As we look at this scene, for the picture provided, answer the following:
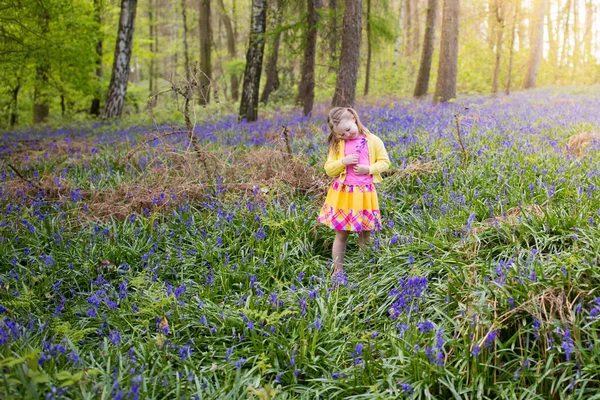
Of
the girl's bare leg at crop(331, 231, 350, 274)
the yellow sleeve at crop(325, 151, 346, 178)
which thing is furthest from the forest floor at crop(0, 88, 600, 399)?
the yellow sleeve at crop(325, 151, 346, 178)

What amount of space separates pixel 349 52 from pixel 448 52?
6144 mm

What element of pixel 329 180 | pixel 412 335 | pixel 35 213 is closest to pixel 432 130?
pixel 329 180

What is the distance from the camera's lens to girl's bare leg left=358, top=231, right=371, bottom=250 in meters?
4.58

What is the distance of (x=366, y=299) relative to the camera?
12.5 ft

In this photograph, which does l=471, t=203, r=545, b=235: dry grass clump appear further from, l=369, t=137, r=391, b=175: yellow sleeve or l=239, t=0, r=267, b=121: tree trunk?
l=239, t=0, r=267, b=121: tree trunk

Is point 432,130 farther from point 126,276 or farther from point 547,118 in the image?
point 126,276

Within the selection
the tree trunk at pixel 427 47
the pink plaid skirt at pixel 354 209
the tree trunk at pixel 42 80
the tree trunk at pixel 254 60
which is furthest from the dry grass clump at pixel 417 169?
the tree trunk at pixel 427 47

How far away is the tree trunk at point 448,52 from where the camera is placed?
556 inches

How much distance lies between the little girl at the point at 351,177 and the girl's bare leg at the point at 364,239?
2 centimetres

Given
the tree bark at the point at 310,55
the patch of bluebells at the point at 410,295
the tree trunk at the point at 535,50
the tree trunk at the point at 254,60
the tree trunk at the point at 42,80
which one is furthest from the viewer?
the tree trunk at the point at 535,50

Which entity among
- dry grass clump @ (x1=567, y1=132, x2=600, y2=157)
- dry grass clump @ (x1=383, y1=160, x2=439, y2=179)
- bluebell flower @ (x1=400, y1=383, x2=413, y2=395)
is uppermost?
dry grass clump @ (x1=567, y1=132, x2=600, y2=157)

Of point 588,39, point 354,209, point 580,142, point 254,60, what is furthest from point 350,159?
point 588,39

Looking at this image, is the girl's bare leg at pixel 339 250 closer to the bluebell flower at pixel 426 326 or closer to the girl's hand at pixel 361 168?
the girl's hand at pixel 361 168

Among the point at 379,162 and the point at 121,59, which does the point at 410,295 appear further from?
the point at 121,59
